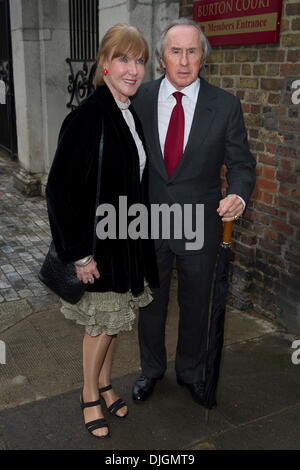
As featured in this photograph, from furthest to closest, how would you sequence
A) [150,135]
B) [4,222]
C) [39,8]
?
[39,8] → [4,222] → [150,135]

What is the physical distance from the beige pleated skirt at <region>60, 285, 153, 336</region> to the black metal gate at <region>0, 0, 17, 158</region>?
24.2ft

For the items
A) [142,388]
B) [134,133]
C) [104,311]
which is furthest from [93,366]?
[134,133]

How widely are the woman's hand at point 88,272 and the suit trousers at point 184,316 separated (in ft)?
1.83

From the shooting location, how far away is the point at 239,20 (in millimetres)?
3766

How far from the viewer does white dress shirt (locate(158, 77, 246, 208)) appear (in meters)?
2.75

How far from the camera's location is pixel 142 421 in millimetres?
2883

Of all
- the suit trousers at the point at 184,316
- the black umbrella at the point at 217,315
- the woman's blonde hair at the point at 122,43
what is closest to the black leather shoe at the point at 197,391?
the suit trousers at the point at 184,316

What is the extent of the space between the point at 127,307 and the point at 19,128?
20.0 feet

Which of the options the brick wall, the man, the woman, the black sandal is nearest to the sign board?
the brick wall

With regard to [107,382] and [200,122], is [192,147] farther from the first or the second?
[107,382]

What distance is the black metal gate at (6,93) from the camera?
8.98 meters

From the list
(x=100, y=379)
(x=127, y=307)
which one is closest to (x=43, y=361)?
(x=100, y=379)

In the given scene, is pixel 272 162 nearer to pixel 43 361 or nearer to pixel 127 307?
pixel 127 307

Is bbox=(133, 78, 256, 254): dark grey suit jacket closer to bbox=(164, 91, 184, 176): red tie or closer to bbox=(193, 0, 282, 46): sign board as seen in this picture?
bbox=(164, 91, 184, 176): red tie
